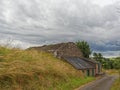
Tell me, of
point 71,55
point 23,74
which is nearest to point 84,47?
point 71,55

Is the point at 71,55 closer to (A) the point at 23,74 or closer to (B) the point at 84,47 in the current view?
(B) the point at 84,47

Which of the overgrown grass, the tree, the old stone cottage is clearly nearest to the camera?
the overgrown grass

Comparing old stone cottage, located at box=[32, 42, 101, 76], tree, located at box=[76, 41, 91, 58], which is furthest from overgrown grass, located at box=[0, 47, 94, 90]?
tree, located at box=[76, 41, 91, 58]

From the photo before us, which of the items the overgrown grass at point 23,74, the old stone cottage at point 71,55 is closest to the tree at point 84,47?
the old stone cottage at point 71,55

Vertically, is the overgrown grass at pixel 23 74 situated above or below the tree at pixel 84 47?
below

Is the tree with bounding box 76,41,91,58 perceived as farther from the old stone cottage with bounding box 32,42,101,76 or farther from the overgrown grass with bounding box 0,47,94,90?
the overgrown grass with bounding box 0,47,94,90

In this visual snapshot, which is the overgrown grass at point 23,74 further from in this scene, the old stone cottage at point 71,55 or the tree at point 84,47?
the tree at point 84,47

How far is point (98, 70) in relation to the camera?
222 feet

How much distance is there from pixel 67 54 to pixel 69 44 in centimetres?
244

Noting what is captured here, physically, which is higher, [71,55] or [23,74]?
[71,55]

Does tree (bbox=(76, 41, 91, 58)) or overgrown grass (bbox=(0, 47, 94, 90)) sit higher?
tree (bbox=(76, 41, 91, 58))

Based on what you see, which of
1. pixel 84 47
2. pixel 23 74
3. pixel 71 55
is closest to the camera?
pixel 23 74

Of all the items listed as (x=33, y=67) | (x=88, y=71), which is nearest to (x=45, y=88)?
(x=33, y=67)

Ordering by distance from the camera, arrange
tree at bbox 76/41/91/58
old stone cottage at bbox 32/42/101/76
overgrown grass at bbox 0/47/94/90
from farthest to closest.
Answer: tree at bbox 76/41/91/58, old stone cottage at bbox 32/42/101/76, overgrown grass at bbox 0/47/94/90
